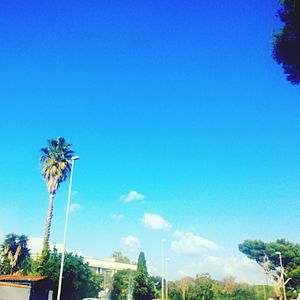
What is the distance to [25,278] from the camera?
26250 millimetres

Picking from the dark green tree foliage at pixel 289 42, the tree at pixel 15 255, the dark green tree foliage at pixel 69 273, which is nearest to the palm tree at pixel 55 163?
the dark green tree foliage at pixel 69 273

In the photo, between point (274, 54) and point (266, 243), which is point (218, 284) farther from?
point (274, 54)

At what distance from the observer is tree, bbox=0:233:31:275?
1663 inches

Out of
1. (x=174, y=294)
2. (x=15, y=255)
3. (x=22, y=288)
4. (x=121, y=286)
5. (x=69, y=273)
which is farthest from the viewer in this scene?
(x=174, y=294)

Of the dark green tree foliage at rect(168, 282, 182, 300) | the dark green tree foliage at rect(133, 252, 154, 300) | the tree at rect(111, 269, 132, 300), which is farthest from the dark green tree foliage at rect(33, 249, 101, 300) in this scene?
the dark green tree foliage at rect(168, 282, 182, 300)

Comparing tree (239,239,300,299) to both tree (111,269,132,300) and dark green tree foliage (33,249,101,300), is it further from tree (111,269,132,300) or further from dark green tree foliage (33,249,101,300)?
dark green tree foliage (33,249,101,300)

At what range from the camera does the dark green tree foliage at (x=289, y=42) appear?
518 inches

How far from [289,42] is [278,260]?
162ft

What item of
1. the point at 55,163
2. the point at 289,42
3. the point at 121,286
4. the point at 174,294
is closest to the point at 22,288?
the point at 55,163

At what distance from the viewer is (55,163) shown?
122 ft

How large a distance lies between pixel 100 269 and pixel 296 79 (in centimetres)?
7592

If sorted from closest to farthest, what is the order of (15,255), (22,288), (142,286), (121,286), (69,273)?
(22,288), (69,273), (15,255), (142,286), (121,286)

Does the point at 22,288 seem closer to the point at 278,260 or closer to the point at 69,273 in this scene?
the point at 69,273

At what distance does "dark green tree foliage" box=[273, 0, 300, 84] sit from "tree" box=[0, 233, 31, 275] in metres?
39.0
